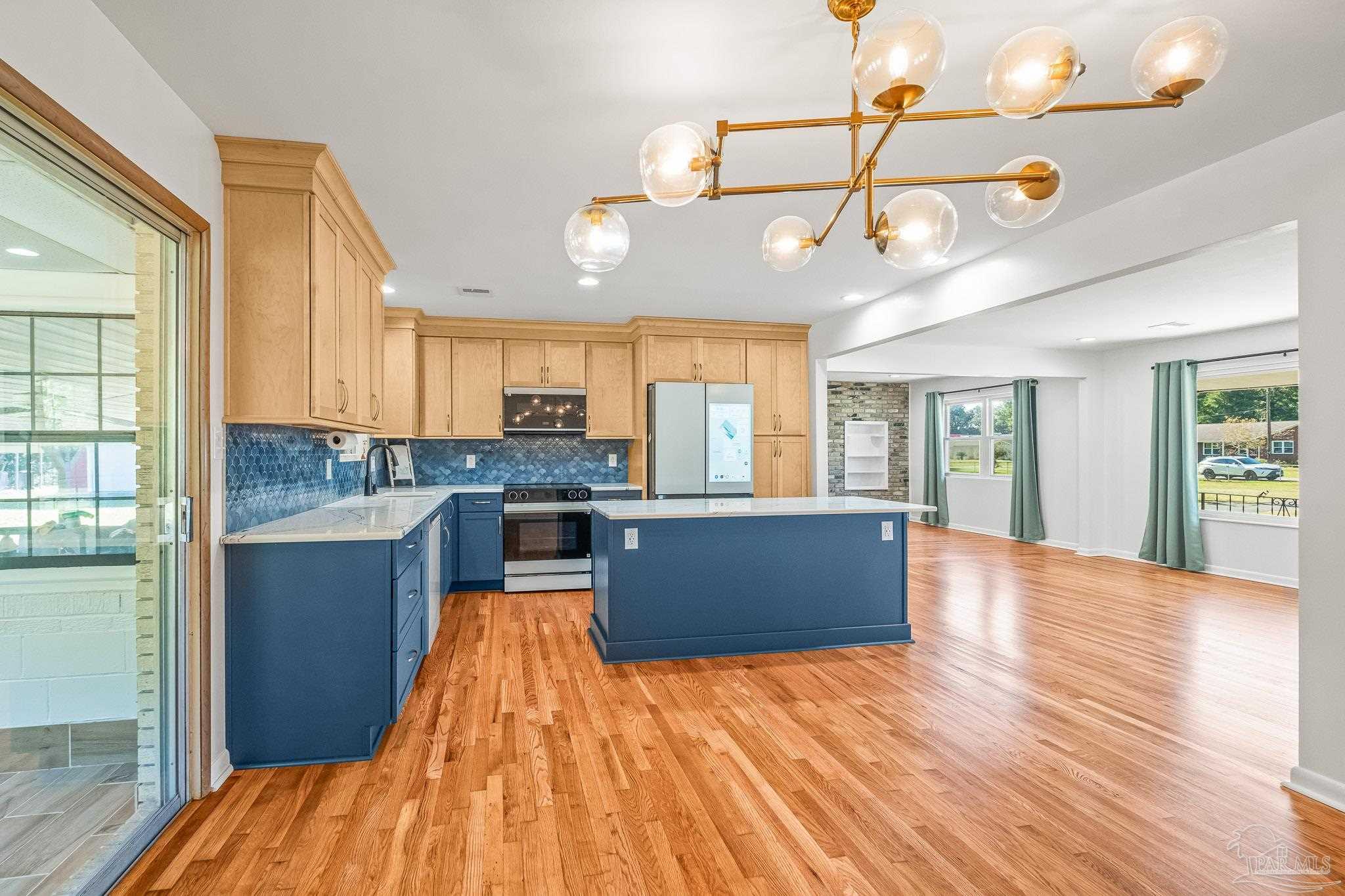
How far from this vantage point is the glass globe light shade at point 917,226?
5.30 ft

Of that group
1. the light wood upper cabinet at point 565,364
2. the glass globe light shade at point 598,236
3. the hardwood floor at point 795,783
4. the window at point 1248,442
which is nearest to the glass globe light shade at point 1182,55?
the glass globe light shade at point 598,236

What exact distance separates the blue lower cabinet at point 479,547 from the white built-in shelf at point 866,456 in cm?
660

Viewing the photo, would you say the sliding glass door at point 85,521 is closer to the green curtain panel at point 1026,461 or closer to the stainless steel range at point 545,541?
the stainless steel range at point 545,541

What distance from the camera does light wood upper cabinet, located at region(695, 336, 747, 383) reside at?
226 inches

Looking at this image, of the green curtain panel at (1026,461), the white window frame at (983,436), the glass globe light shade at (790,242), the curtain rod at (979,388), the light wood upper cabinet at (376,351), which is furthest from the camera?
the white window frame at (983,436)

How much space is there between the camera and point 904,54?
42.1 inches

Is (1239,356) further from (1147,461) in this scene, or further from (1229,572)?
(1229,572)

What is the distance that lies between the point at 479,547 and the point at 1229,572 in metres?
6.96

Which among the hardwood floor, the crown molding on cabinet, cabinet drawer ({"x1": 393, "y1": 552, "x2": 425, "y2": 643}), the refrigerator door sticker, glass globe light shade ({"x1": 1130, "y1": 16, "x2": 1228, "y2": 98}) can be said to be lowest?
the hardwood floor

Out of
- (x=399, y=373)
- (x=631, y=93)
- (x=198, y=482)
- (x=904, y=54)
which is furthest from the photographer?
(x=399, y=373)

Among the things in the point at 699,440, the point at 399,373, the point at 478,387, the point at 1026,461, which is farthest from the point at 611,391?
the point at 1026,461

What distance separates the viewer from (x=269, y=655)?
242 cm

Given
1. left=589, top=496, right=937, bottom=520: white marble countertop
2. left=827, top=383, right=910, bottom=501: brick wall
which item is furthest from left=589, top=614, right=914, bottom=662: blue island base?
left=827, top=383, right=910, bottom=501: brick wall

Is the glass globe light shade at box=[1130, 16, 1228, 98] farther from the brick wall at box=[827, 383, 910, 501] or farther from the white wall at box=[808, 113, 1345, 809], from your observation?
the brick wall at box=[827, 383, 910, 501]
